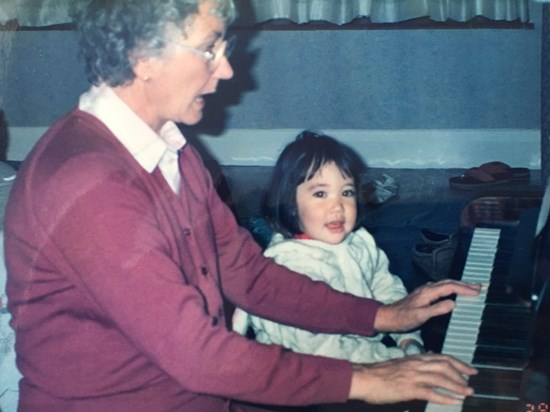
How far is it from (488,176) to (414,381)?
2.41m

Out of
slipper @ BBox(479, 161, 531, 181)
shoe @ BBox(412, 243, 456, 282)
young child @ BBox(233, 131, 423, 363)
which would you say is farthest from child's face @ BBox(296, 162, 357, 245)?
slipper @ BBox(479, 161, 531, 181)

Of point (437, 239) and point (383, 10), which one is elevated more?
point (383, 10)

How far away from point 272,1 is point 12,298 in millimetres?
2312

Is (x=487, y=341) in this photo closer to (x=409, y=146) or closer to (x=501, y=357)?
(x=501, y=357)

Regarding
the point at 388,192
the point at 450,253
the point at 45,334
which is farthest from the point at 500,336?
the point at 388,192

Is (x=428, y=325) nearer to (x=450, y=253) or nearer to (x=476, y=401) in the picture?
(x=476, y=401)

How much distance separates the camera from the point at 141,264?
77 centimetres

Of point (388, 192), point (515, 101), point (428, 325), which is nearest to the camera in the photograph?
point (428, 325)

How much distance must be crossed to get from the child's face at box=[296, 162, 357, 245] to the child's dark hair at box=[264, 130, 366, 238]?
10 mm

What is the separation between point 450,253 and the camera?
2.16 metres

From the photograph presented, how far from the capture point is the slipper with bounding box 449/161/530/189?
305 cm

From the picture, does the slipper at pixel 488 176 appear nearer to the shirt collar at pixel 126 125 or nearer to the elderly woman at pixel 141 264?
the elderly woman at pixel 141 264

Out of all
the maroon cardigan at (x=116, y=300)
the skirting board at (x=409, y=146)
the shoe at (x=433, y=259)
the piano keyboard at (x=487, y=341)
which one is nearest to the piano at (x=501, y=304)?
the piano keyboard at (x=487, y=341)

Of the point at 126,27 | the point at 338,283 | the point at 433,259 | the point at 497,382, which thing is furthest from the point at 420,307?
the point at 433,259
